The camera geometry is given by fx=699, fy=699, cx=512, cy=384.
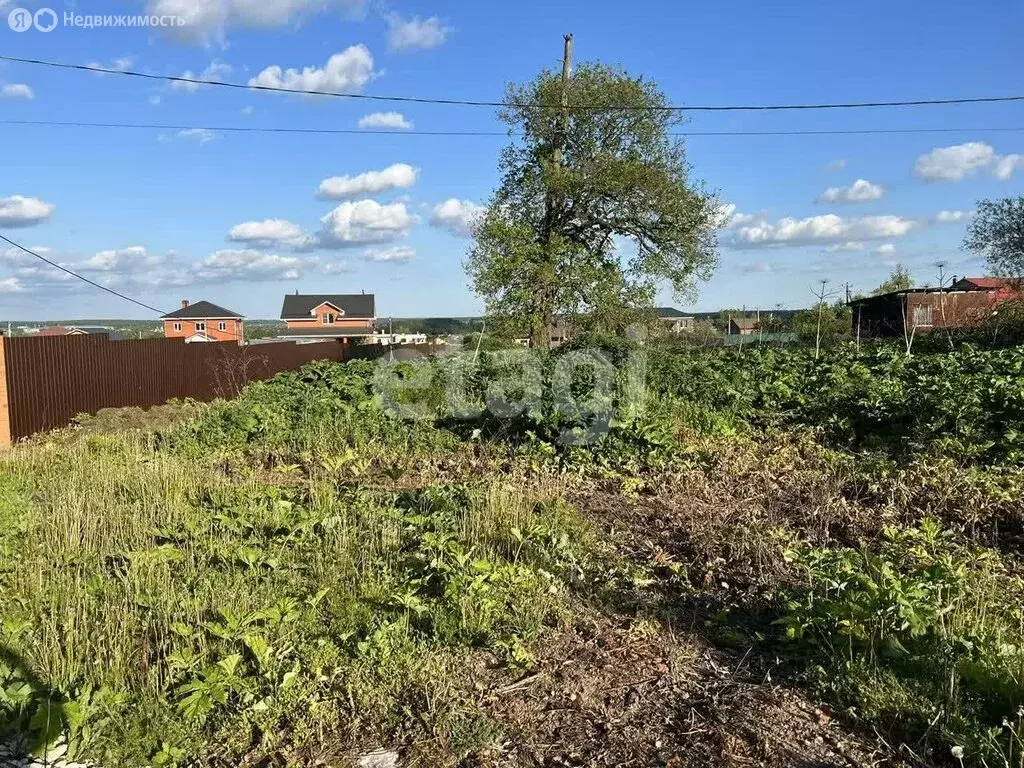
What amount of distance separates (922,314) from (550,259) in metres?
21.1

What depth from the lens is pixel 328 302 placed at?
6456 cm

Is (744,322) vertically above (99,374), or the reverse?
(744,322)

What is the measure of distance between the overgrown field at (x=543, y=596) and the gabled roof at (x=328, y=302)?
58.8m

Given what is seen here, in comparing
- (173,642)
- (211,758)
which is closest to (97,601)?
(173,642)

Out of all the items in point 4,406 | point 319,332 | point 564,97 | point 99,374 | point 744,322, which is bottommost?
point 4,406

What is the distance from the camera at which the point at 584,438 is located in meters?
7.00

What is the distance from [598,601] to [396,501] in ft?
7.05

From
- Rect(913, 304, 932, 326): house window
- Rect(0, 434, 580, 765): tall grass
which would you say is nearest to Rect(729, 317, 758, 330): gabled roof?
Rect(913, 304, 932, 326): house window

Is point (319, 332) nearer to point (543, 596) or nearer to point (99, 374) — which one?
point (99, 374)

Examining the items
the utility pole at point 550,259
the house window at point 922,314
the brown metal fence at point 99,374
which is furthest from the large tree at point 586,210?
the house window at point 922,314

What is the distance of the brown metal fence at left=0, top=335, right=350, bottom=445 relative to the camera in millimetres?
9836

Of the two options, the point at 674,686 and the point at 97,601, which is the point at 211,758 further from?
the point at 674,686

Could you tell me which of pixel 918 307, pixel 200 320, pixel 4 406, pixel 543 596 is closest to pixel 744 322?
pixel 918 307

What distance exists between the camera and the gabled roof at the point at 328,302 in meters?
64.7
